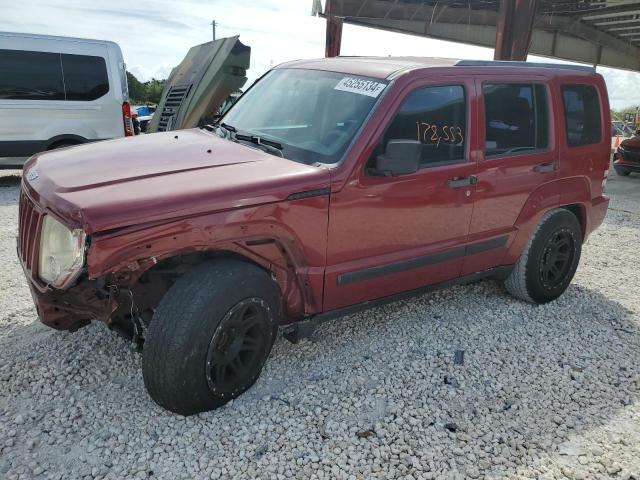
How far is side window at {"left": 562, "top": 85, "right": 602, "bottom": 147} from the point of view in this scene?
4.24 meters

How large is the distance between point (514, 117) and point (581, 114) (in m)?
0.90

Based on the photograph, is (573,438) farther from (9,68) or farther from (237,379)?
(9,68)

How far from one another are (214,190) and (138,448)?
50.6 inches

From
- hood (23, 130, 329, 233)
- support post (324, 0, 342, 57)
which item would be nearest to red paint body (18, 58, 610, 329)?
hood (23, 130, 329, 233)

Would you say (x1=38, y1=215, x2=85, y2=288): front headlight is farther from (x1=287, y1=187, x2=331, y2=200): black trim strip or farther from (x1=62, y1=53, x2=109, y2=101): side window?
(x1=62, y1=53, x2=109, y2=101): side window

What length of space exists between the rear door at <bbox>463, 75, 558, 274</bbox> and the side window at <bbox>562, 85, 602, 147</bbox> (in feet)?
0.70

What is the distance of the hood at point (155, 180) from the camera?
237 centimetres

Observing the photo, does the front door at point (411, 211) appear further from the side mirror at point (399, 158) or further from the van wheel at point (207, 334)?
the van wheel at point (207, 334)

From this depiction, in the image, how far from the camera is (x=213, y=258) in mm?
2836

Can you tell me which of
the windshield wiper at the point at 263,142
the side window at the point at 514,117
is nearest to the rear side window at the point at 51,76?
the windshield wiper at the point at 263,142

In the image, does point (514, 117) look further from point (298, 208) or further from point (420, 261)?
point (298, 208)

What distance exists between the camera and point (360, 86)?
10.9ft

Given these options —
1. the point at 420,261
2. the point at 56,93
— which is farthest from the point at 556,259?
the point at 56,93

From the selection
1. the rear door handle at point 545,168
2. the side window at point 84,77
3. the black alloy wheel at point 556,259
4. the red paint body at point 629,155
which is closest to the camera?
the rear door handle at point 545,168
